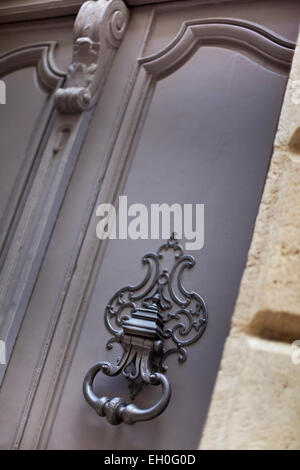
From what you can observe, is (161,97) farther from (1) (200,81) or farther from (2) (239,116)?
(2) (239,116)

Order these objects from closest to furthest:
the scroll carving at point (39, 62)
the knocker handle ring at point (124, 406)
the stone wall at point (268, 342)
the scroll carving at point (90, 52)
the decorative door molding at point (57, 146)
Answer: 1. the stone wall at point (268, 342)
2. the knocker handle ring at point (124, 406)
3. the decorative door molding at point (57, 146)
4. the scroll carving at point (90, 52)
5. the scroll carving at point (39, 62)

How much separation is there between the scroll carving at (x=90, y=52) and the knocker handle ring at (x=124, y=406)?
69cm

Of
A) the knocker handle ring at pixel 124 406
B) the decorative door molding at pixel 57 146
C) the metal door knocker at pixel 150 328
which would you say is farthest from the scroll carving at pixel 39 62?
the knocker handle ring at pixel 124 406

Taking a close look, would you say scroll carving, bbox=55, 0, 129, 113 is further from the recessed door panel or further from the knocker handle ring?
the knocker handle ring

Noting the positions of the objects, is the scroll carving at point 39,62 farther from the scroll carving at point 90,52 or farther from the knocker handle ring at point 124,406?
the knocker handle ring at point 124,406

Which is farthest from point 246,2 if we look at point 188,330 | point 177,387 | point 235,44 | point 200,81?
point 177,387

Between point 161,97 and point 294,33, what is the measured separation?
1.12ft

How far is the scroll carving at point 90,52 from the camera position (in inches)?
57.7

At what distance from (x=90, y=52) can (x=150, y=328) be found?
0.74 meters

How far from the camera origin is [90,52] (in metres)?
1.48

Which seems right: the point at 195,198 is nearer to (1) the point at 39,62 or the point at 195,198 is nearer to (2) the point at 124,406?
(2) the point at 124,406

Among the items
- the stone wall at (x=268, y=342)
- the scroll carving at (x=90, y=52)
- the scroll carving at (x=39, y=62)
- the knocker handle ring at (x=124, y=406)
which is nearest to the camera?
the stone wall at (x=268, y=342)

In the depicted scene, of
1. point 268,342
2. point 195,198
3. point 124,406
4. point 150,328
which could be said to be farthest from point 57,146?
point 268,342
